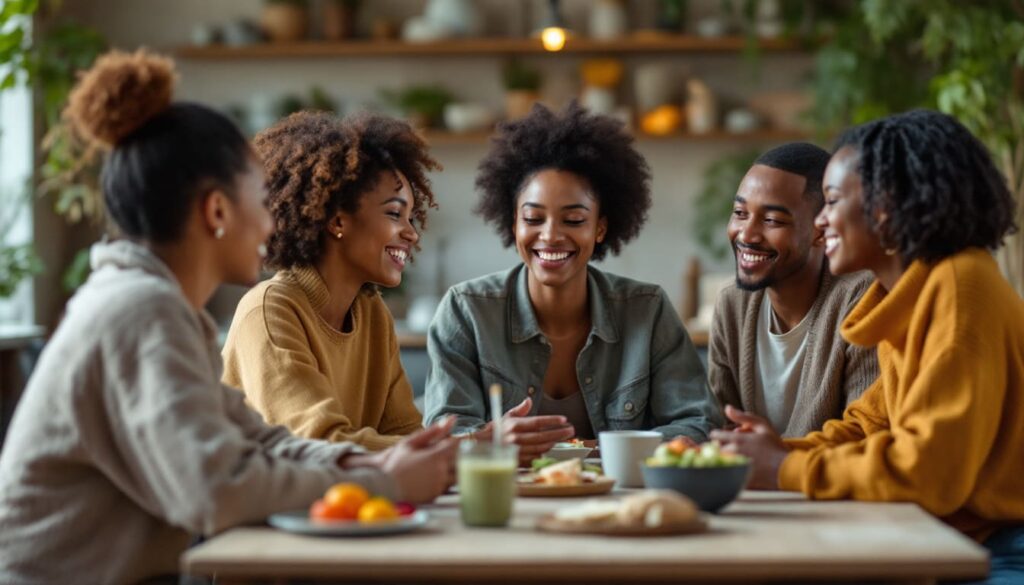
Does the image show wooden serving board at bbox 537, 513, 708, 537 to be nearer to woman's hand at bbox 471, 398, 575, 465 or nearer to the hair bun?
woman's hand at bbox 471, 398, 575, 465

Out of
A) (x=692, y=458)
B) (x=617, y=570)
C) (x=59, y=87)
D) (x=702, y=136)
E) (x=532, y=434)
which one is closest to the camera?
(x=617, y=570)

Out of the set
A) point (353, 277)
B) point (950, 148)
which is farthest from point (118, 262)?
point (950, 148)

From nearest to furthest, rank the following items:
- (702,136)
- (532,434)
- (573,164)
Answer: (532,434), (573,164), (702,136)

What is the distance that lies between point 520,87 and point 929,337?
4.55 meters

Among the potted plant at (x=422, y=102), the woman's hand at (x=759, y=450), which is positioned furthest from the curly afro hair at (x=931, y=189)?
the potted plant at (x=422, y=102)

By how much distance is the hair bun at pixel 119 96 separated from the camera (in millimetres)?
1811

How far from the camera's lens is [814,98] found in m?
5.95

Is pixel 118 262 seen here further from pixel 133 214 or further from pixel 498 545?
pixel 498 545

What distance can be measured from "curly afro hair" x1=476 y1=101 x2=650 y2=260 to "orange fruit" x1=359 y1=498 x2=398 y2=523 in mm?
1436

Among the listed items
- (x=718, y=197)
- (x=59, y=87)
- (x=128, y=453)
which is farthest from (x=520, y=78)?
(x=128, y=453)

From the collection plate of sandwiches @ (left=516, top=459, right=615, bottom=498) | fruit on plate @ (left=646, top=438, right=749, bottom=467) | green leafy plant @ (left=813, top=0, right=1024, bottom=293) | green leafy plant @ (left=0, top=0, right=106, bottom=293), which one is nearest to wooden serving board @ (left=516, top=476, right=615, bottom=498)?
plate of sandwiches @ (left=516, top=459, right=615, bottom=498)

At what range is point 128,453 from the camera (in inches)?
66.2

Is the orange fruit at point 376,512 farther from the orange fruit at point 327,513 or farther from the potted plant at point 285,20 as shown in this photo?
the potted plant at point 285,20

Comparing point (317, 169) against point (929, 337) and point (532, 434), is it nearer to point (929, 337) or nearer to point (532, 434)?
point (532, 434)
